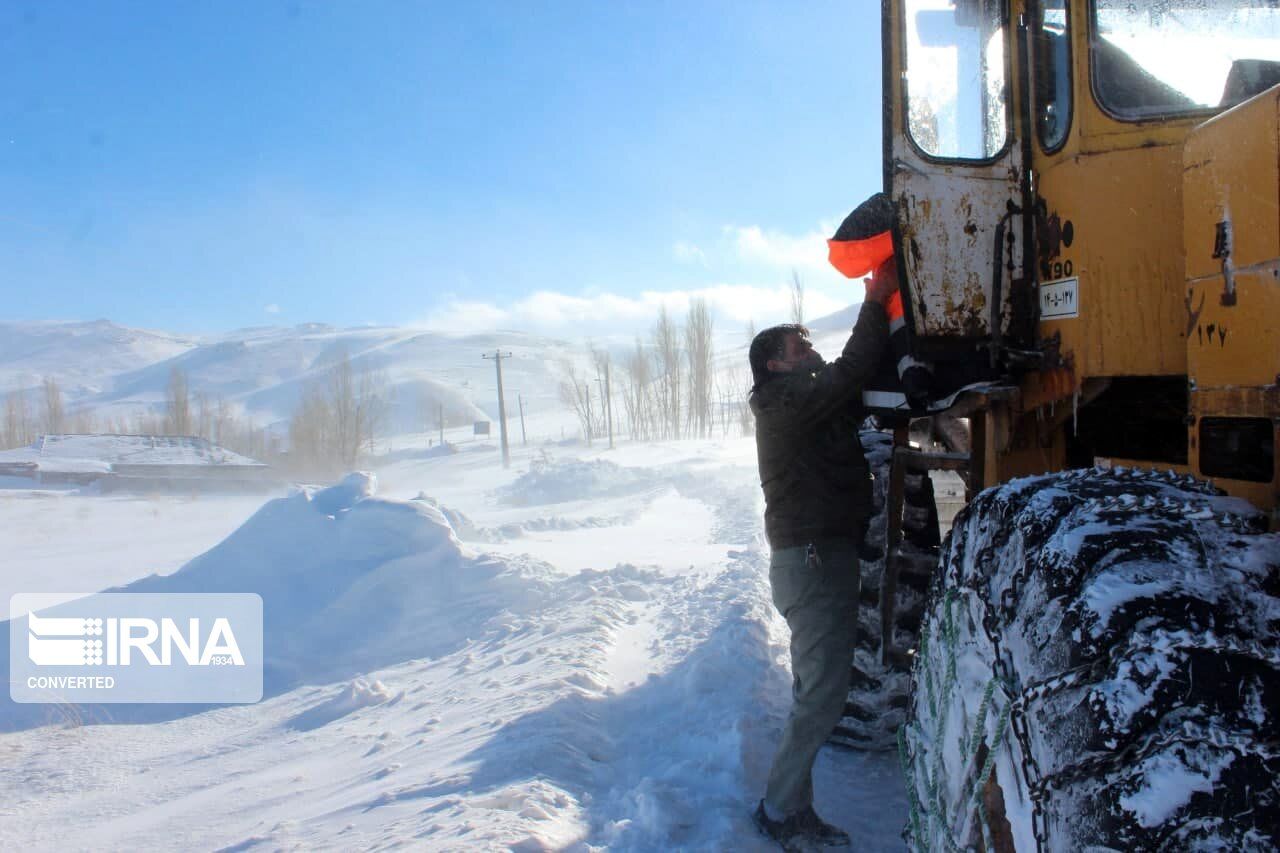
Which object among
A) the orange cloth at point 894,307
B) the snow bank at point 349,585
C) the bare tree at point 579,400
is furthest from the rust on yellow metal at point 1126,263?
the bare tree at point 579,400

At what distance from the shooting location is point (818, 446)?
3488 millimetres

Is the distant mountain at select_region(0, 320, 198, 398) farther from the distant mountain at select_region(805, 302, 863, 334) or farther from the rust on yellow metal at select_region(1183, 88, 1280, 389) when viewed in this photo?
the rust on yellow metal at select_region(1183, 88, 1280, 389)

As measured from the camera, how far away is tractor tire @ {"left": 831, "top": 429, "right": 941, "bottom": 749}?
12.3 ft

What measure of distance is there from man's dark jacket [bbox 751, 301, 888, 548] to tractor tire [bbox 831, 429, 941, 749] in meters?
0.33

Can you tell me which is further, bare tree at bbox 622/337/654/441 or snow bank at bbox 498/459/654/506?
bare tree at bbox 622/337/654/441

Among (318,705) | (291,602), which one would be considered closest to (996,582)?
(318,705)

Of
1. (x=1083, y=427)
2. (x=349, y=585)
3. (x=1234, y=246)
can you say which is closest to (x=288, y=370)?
(x=349, y=585)

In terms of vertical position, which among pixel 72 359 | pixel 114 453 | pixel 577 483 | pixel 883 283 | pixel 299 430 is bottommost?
pixel 577 483

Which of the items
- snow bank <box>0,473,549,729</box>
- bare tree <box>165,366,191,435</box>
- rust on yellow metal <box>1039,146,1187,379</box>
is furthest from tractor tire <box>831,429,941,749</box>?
bare tree <box>165,366,191,435</box>

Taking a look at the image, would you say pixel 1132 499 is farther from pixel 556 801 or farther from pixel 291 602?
pixel 291 602

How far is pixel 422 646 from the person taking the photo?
7332mm

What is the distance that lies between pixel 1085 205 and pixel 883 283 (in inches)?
31.1

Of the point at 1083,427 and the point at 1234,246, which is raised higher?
the point at 1234,246

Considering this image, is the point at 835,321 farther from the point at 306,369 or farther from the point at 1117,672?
the point at 1117,672
